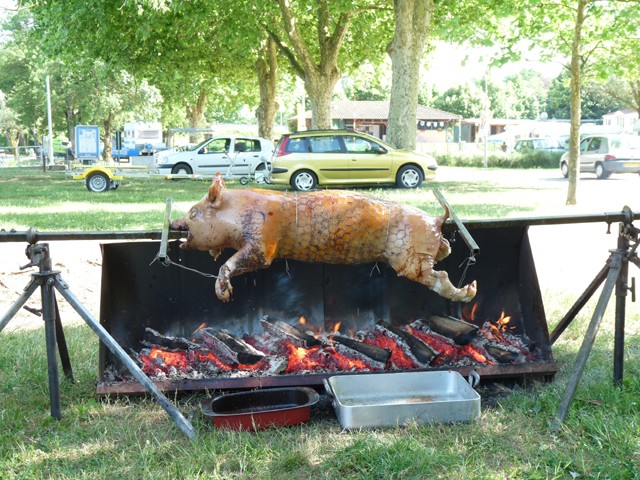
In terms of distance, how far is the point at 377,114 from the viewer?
66812mm

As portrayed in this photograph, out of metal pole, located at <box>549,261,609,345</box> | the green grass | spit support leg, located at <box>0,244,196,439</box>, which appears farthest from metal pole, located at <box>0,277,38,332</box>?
the green grass

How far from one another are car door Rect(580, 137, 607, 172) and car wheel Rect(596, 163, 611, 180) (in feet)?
0.78

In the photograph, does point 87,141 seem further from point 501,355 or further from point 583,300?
point 583,300

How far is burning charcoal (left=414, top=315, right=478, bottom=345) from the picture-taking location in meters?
4.47

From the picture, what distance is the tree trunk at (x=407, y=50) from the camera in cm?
1714

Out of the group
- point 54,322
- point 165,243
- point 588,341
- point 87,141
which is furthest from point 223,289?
point 87,141

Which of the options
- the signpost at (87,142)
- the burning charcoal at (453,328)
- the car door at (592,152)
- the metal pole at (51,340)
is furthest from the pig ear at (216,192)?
the signpost at (87,142)

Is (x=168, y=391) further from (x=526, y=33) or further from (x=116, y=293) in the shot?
(x=526, y=33)

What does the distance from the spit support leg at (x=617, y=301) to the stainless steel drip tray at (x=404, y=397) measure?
1.66 ft

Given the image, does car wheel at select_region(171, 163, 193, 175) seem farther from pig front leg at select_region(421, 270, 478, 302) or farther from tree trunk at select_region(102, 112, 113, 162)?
pig front leg at select_region(421, 270, 478, 302)

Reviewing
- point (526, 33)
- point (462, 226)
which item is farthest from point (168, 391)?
point (526, 33)

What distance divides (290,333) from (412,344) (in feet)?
2.68

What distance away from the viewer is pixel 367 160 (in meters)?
19.3

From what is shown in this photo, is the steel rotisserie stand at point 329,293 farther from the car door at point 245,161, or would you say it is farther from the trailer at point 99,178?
the car door at point 245,161
